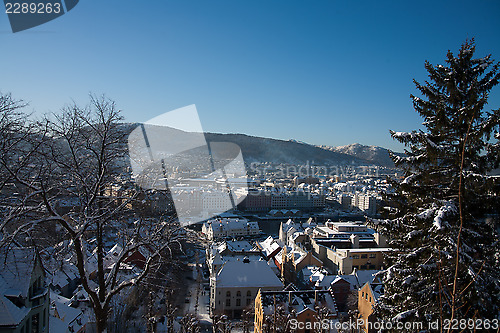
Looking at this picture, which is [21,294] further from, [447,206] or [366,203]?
[366,203]

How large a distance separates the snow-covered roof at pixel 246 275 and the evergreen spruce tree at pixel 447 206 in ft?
31.6

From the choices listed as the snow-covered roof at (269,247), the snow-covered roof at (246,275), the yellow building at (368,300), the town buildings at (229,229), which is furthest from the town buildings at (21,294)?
the town buildings at (229,229)

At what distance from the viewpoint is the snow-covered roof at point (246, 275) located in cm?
1297

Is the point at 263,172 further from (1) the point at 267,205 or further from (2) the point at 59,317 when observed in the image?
(2) the point at 59,317

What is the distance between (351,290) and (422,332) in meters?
10.3

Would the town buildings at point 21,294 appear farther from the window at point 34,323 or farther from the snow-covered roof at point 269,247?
the snow-covered roof at point 269,247

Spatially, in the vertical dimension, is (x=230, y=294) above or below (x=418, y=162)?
below

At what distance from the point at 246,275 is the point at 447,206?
36.0ft

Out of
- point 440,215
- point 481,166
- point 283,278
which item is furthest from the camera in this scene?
point 283,278

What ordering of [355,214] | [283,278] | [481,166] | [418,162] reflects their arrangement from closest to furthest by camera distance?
[481,166] → [418,162] → [283,278] → [355,214]

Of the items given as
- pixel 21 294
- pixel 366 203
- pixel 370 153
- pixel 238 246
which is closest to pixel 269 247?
pixel 238 246

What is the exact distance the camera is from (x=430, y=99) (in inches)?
153

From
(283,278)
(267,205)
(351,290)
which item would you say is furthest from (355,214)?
(351,290)

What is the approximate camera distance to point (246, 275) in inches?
523
